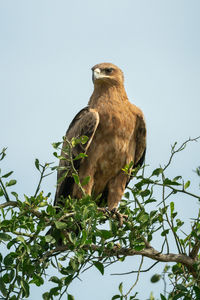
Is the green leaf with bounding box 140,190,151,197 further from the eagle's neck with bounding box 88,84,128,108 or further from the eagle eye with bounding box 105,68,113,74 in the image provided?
the eagle eye with bounding box 105,68,113,74

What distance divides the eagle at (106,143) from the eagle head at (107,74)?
1cm

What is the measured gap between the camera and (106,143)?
5969 mm

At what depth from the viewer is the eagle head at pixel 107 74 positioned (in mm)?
6441

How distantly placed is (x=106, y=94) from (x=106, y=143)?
2.21 ft

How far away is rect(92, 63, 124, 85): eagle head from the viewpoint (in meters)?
6.44

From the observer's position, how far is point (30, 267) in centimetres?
392

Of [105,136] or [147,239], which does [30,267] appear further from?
[105,136]

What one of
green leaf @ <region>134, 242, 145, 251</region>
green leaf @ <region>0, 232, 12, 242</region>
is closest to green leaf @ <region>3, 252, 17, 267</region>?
green leaf @ <region>0, 232, 12, 242</region>

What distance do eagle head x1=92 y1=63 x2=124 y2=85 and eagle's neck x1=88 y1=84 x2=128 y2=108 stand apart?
0.06 metres

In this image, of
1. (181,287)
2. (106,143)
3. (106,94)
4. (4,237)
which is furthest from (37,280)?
(106,94)

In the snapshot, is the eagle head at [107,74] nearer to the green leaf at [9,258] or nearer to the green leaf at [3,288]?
the green leaf at [9,258]

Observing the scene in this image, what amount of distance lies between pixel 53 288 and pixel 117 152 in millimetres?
2252

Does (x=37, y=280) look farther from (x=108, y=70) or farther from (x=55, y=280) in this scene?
(x=108, y=70)

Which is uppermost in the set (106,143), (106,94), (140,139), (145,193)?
(106,94)
